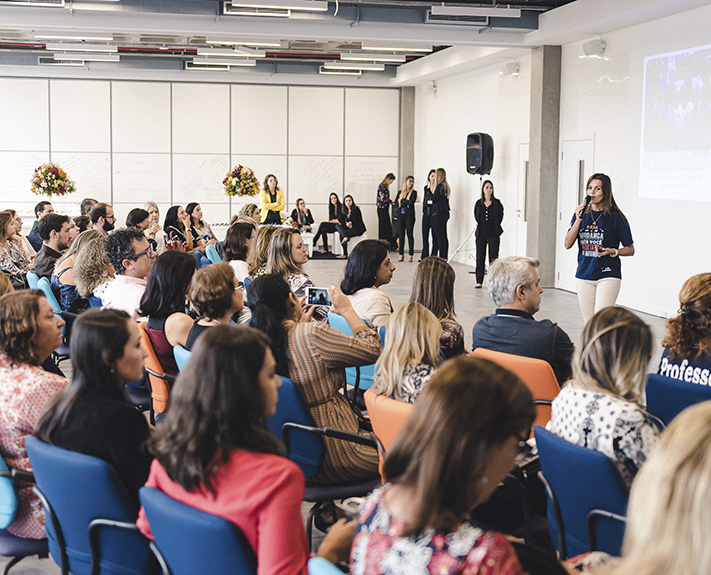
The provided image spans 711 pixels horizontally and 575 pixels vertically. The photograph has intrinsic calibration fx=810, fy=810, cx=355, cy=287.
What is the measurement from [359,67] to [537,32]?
5350mm

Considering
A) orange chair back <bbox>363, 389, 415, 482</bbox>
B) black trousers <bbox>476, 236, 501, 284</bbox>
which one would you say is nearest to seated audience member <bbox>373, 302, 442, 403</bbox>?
orange chair back <bbox>363, 389, 415, 482</bbox>

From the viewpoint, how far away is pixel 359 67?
16.3 meters

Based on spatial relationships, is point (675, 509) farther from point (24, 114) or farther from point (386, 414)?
point (24, 114)

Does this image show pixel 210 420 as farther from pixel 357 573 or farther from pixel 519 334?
pixel 519 334

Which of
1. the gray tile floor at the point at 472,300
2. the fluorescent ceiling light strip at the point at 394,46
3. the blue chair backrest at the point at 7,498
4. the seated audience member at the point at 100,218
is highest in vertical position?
the fluorescent ceiling light strip at the point at 394,46

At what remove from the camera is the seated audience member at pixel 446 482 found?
1.44m

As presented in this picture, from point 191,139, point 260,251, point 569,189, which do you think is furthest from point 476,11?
point 191,139

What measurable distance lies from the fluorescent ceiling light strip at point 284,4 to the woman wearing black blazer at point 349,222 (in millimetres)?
7424

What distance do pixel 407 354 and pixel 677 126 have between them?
7558 millimetres

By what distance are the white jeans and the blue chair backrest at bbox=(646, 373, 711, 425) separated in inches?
139

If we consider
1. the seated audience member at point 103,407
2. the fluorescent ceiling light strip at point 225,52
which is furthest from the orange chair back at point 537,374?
the fluorescent ceiling light strip at point 225,52

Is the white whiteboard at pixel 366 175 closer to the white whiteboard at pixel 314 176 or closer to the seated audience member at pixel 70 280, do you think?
the white whiteboard at pixel 314 176

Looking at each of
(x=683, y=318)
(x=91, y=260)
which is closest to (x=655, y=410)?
(x=683, y=318)

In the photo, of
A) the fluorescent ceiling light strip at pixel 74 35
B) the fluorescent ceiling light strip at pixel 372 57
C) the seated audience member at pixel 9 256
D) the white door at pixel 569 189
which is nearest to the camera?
the seated audience member at pixel 9 256
